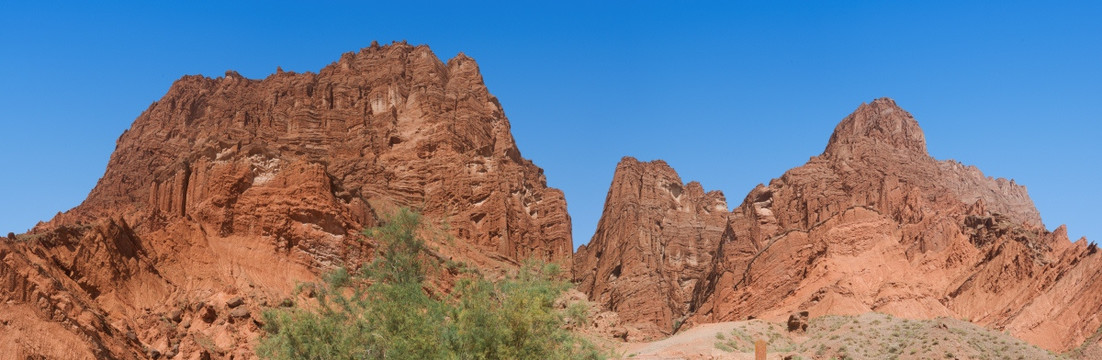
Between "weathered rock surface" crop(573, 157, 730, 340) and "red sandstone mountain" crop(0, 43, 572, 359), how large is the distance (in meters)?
10.3

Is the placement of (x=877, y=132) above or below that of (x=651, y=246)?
above

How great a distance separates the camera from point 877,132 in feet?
405

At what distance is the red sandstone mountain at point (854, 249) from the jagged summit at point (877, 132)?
17cm

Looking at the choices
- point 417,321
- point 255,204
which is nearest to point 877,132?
point 255,204

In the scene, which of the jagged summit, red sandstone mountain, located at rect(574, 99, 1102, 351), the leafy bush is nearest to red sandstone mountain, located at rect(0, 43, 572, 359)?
the leafy bush

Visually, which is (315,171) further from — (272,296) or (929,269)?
(929,269)

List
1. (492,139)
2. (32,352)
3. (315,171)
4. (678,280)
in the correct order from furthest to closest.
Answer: (678,280) < (492,139) < (315,171) < (32,352)

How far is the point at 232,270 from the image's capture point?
60.1m

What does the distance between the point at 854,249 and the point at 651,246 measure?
3504 centimetres

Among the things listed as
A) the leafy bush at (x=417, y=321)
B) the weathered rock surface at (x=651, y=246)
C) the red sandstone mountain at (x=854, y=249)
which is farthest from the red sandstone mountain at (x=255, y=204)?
Answer: the red sandstone mountain at (x=854, y=249)

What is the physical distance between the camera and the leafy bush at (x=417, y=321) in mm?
38344

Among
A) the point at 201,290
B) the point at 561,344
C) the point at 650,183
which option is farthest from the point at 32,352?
the point at 650,183

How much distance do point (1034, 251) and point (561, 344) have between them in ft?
174

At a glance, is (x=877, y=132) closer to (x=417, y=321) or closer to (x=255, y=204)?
(x=255, y=204)
